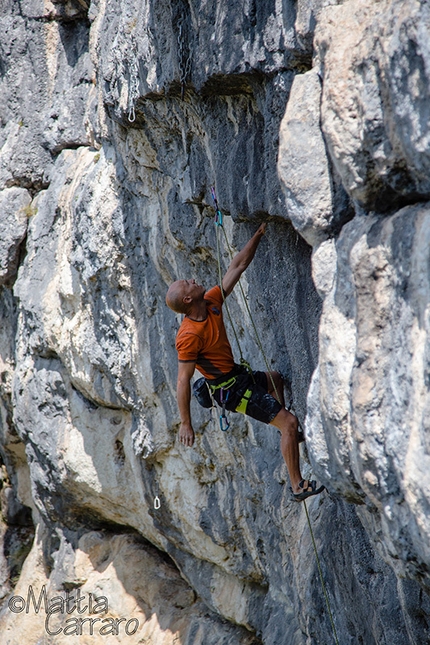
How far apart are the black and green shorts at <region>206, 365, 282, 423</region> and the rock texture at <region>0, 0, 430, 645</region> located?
274 millimetres

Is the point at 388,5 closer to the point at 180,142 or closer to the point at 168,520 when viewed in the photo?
the point at 180,142

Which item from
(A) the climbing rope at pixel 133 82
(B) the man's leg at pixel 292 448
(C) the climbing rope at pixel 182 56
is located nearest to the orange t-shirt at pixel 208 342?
(B) the man's leg at pixel 292 448

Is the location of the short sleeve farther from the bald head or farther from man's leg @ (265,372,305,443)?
man's leg @ (265,372,305,443)

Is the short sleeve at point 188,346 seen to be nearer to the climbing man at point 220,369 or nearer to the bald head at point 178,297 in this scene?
the climbing man at point 220,369

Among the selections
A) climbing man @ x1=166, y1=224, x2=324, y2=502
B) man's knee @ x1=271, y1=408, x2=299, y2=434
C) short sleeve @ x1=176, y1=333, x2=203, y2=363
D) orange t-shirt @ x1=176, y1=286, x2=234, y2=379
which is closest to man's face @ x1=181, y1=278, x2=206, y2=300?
climbing man @ x1=166, y1=224, x2=324, y2=502

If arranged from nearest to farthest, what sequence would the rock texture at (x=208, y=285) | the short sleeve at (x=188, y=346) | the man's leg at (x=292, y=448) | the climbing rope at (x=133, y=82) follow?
the rock texture at (x=208, y=285), the man's leg at (x=292, y=448), the short sleeve at (x=188, y=346), the climbing rope at (x=133, y=82)

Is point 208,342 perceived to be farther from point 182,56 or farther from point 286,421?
point 182,56

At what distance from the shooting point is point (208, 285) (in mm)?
6691

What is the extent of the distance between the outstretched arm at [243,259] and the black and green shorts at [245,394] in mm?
669

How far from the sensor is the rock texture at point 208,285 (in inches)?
119

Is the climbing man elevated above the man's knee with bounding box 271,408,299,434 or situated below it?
above

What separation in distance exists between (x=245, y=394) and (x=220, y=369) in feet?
0.87

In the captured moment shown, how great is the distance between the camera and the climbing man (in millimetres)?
5066

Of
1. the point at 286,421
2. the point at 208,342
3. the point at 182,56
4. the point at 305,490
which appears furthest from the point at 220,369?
the point at 182,56
